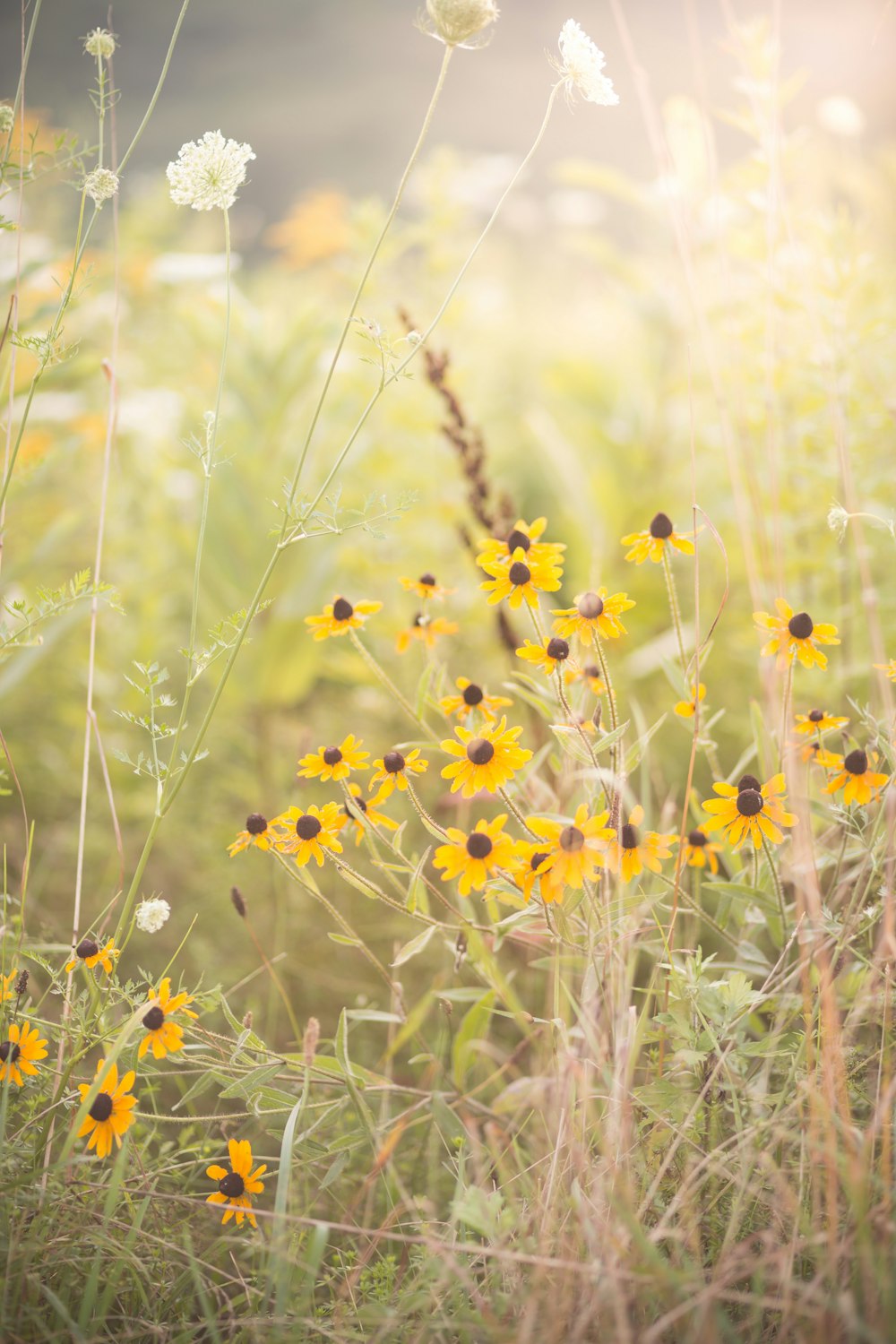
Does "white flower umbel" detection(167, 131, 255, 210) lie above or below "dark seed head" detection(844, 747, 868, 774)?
above

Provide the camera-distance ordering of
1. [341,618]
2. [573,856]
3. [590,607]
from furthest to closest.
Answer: [341,618]
[590,607]
[573,856]

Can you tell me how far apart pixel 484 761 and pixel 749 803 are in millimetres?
241

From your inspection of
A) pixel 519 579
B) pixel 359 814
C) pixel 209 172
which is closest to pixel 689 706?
pixel 519 579

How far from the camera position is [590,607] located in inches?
31.7

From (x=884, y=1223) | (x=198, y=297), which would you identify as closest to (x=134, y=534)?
(x=198, y=297)

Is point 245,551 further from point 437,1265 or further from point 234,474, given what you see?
point 437,1265

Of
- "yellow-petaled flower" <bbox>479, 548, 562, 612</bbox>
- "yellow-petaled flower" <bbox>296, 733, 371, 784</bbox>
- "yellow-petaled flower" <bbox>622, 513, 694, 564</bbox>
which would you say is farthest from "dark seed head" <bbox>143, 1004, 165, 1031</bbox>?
"yellow-petaled flower" <bbox>622, 513, 694, 564</bbox>

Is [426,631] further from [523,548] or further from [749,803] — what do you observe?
[749,803]

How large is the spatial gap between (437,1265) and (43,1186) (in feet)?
1.10

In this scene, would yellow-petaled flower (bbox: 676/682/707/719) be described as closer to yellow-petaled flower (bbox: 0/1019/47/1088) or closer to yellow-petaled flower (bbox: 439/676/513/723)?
yellow-petaled flower (bbox: 439/676/513/723)

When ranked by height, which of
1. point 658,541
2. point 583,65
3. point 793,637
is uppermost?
point 583,65

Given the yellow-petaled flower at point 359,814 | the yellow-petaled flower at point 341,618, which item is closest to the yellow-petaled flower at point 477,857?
the yellow-petaled flower at point 359,814

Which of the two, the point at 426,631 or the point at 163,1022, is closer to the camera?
the point at 163,1022

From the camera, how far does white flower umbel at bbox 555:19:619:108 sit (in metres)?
0.79
